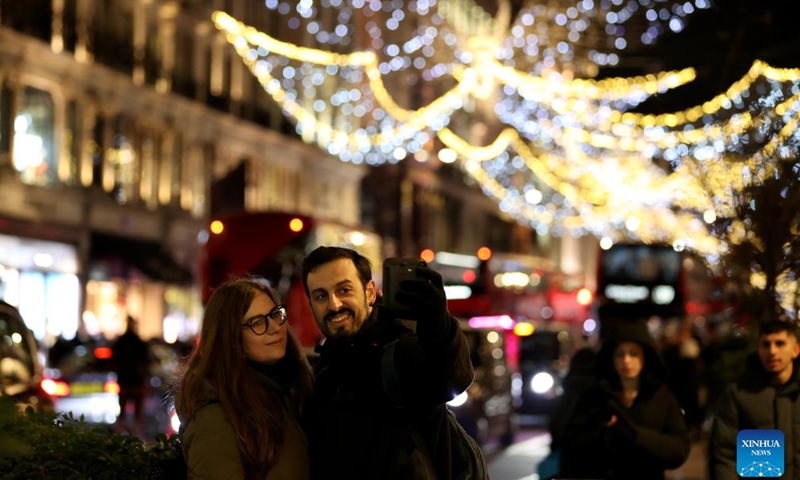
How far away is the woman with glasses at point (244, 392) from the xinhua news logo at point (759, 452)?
2.68 metres

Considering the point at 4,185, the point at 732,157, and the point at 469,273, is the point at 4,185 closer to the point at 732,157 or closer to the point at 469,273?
the point at 469,273

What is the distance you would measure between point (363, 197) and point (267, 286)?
5307cm

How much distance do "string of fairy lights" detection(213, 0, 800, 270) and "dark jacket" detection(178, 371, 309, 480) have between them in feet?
23.6

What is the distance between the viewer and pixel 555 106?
85.6 feet

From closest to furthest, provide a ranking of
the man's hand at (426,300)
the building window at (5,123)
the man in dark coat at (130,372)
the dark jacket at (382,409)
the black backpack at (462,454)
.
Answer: the man's hand at (426,300) < the dark jacket at (382,409) < the black backpack at (462,454) < the man in dark coat at (130,372) < the building window at (5,123)

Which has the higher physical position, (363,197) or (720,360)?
(363,197)

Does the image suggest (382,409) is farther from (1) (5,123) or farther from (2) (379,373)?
(1) (5,123)

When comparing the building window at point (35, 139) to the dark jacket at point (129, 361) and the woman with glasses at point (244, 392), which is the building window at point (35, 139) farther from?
the woman with glasses at point (244, 392)

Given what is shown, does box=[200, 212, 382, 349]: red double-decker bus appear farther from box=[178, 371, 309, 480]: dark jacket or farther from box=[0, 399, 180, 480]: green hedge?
box=[178, 371, 309, 480]: dark jacket

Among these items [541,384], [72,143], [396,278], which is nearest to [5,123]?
[72,143]

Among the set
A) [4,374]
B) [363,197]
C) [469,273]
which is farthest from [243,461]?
[363,197]

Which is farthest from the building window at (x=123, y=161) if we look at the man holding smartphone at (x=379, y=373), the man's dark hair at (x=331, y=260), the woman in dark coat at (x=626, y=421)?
the man holding smartphone at (x=379, y=373)

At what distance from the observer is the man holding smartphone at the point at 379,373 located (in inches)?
165

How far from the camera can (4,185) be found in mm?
31969
